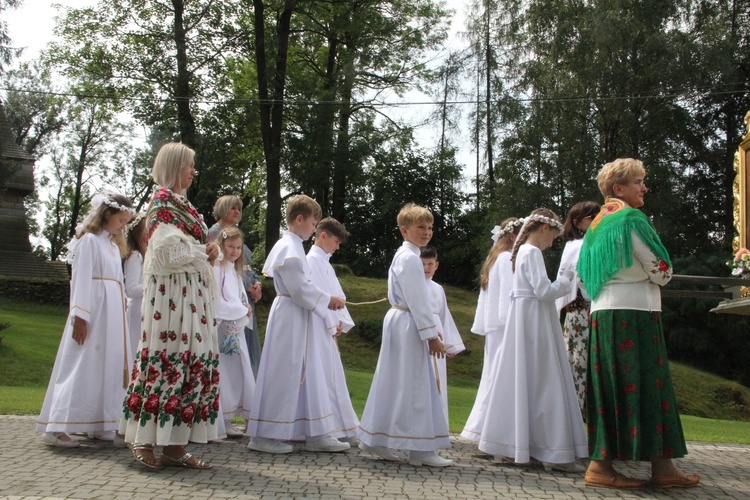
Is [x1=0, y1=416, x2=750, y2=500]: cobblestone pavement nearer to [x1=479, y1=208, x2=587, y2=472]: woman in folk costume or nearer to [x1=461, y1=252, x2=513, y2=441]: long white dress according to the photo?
[x1=479, y1=208, x2=587, y2=472]: woman in folk costume

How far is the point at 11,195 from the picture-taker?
125 feet

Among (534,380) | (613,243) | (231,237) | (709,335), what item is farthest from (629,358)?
(709,335)

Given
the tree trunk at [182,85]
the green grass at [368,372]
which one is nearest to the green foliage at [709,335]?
the green grass at [368,372]

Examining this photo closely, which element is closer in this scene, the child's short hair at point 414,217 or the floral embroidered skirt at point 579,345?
the child's short hair at point 414,217

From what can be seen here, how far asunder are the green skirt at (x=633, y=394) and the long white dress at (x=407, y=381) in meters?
1.42

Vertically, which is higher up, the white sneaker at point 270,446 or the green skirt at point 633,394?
the green skirt at point 633,394

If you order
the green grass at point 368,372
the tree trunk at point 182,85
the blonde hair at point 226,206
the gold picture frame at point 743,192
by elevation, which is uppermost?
the tree trunk at point 182,85

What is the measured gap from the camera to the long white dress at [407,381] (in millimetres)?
7281

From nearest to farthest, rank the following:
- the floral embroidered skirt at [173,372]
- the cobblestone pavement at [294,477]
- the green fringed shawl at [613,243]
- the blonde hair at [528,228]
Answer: the cobblestone pavement at [294,477]
the floral embroidered skirt at [173,372]
the green fringed shawl at [613,243]
the blonde hair at [528,228]

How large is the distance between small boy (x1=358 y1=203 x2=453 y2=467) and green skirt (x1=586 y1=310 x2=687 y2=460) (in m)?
1.40

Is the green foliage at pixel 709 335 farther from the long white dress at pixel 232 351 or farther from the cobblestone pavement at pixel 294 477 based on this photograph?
the long white dress at pixel 232 351

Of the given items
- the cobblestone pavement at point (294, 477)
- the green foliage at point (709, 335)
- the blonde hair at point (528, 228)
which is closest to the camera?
the cobblestone pavement at point (294, 477)

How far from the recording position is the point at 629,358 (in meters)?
6.51

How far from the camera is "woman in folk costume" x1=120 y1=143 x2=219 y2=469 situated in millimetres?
6508
